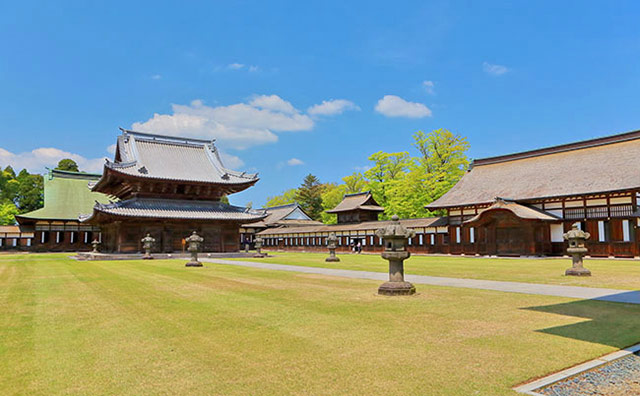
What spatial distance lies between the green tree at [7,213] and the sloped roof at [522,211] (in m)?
61.4

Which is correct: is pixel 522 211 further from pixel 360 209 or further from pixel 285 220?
pixel 285 220

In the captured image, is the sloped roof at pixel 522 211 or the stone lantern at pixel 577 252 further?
the sloped roof at pixel 522 211

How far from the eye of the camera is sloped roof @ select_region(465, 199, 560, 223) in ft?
103

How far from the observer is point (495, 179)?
4044 centimetres

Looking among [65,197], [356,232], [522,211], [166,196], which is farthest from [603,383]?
[65,197]

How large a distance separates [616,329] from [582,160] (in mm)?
33577

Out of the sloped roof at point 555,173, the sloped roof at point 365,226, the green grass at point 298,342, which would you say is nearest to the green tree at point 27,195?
the sloped roof at point 365,226

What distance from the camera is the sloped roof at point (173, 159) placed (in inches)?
1469

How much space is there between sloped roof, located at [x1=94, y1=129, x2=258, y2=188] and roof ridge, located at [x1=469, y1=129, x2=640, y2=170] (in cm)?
2419

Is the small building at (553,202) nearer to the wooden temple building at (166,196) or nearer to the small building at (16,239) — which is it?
the wooden temple building at (166,196)

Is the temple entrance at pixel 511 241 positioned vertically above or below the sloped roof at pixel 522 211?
below

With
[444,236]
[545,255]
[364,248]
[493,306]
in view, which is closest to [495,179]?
[444,236]

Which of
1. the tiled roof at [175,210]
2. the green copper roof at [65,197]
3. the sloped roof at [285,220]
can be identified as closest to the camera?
the tiled roof at [175,210]

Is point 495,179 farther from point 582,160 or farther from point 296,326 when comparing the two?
point 296,326
